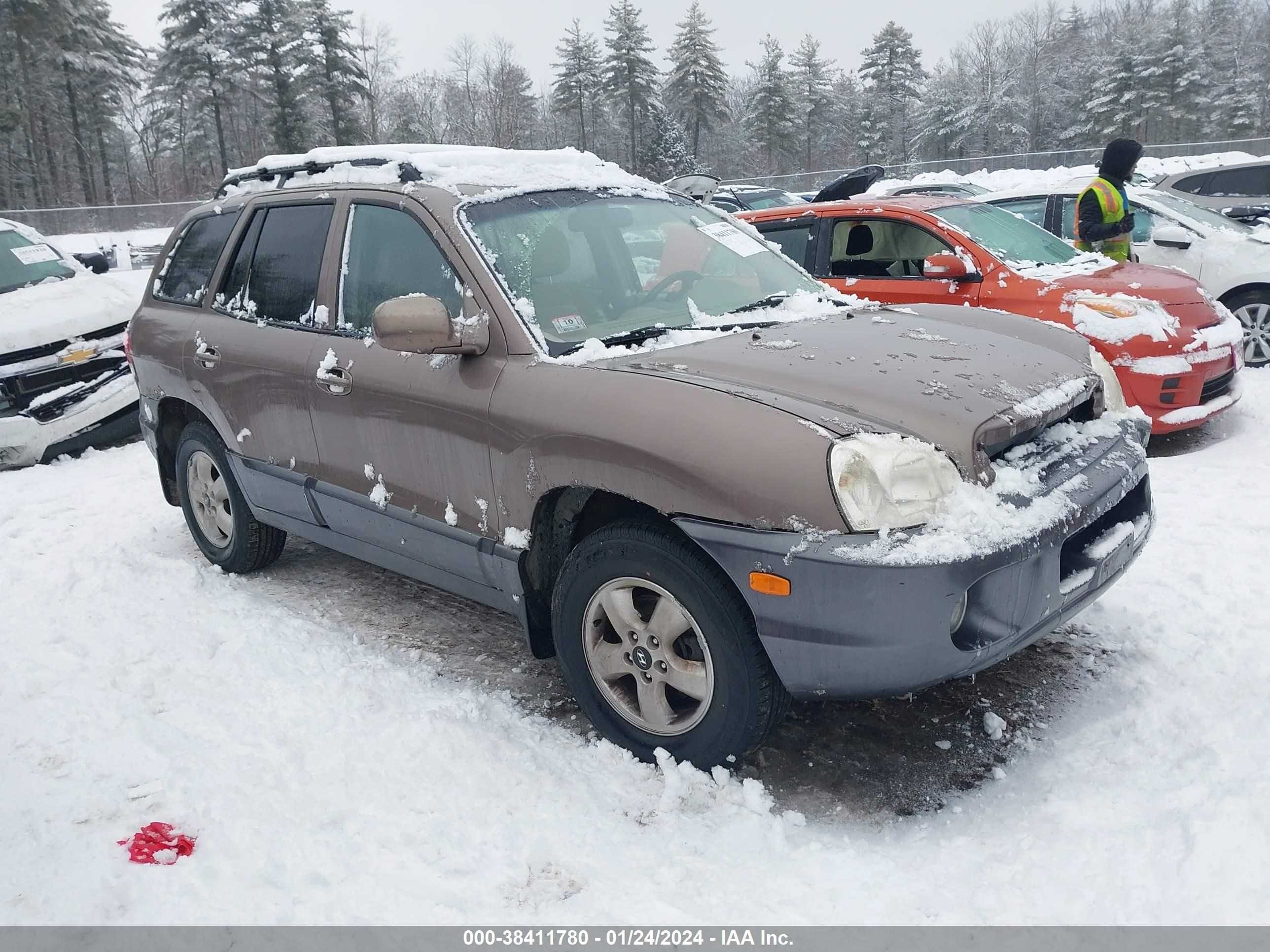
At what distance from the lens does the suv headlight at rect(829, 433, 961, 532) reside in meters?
2.43

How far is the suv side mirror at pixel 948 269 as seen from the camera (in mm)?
6188

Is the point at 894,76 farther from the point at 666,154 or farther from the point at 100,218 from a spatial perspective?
the point at 100,218

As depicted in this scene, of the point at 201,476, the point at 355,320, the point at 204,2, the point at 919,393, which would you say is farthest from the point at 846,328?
the point at 204,2

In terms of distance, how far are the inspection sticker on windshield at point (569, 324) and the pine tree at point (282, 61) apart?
→ 4465 cm

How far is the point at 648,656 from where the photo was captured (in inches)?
115

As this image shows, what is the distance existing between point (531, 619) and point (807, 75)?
221 ft

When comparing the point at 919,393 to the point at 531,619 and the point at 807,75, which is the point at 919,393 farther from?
the point at 807,75

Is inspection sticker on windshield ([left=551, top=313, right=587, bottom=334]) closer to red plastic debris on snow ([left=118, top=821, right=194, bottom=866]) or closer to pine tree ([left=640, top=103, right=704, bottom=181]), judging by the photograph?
red plastic debris on snow ([left=118, top=821, right=194, bottom=866])

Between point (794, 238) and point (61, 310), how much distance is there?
601cm

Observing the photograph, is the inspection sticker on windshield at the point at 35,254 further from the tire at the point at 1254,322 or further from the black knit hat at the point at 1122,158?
the tire at the point at 1254,322

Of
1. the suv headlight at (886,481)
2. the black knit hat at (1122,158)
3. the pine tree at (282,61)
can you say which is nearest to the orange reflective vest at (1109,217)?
the black knit hat at (1122,158)

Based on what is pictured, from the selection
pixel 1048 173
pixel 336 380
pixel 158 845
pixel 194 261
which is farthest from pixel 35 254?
pixel 1048 173

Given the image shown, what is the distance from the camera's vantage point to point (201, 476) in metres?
4.92

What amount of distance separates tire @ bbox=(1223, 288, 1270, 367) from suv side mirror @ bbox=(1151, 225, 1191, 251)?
0.59 metres
